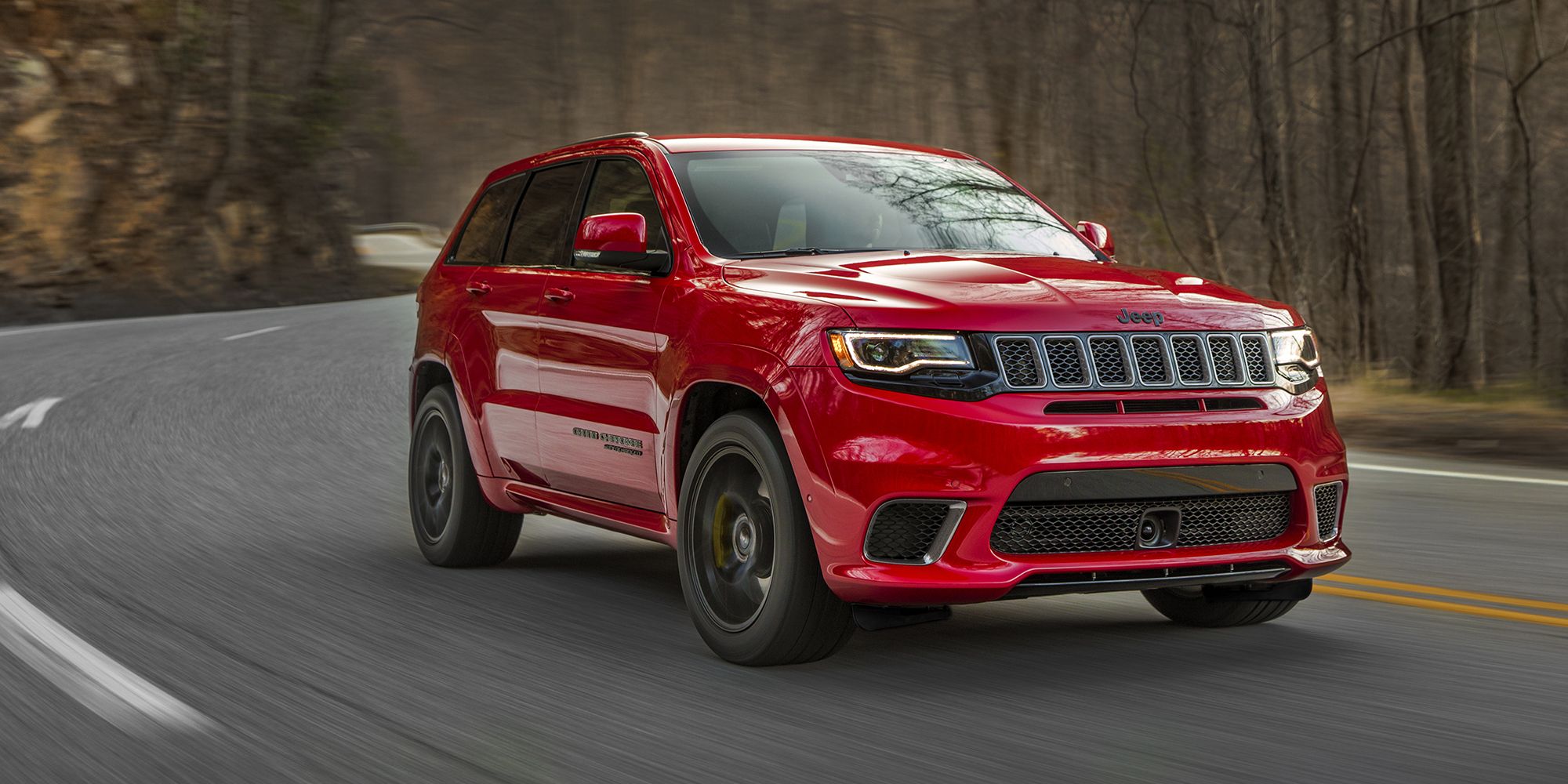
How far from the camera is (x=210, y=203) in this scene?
39.6 meters

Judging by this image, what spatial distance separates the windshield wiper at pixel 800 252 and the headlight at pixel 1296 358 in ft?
4.71

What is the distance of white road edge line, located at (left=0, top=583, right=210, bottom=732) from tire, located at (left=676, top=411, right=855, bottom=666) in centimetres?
162

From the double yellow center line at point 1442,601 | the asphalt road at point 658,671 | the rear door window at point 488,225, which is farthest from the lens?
the rear door window at point 488,225

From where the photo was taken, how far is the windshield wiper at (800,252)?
6328 mm

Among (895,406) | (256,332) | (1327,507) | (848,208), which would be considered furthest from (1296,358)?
(256,332)

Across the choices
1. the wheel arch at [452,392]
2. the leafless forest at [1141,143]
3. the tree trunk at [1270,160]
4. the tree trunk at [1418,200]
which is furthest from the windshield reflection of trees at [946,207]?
the tree trunk at [1418,200]

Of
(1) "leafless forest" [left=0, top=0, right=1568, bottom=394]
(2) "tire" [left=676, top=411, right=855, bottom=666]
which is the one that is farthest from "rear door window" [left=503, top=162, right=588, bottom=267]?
(1) "leafless forest" [left=0, top=0, right=1568, bottom=394]

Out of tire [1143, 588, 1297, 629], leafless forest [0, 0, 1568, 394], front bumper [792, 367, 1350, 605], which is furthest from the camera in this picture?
leafless forest [0, 0, 1568, 394]

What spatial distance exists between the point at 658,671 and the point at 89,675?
5.93 ft

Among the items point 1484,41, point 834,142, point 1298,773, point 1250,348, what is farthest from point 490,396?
point 1484,41

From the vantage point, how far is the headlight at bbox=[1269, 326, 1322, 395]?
5.71 meters

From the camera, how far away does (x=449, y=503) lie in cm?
805

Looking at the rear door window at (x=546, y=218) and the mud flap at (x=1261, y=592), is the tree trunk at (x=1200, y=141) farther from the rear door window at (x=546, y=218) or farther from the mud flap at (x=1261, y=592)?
the mud flap at (x=1261, y=592)

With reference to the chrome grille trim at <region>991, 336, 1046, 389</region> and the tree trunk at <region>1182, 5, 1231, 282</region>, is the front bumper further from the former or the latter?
the tree trunk at <region>1182, 5, 1231, 282</region>
